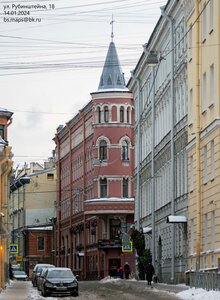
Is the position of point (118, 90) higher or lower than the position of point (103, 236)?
higher

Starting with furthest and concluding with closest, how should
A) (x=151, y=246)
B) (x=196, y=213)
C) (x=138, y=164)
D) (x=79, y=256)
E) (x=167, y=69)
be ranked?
(x=79, y=256)
(x=138, y=164)
(x=151, y=246)
(x=167, y=69)
(x=196, y=213)

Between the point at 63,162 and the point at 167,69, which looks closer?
the point at 167,69

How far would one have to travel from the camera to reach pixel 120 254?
9044 centimetres

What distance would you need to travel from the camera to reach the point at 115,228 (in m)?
91.9

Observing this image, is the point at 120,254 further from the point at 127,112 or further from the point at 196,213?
the point at 196,213

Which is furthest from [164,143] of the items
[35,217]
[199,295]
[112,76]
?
[35,217]

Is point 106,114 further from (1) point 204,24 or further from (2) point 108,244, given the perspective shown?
(1) point 204,24

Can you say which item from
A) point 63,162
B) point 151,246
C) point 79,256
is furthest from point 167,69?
point 63,162

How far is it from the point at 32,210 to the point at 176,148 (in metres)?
73.4

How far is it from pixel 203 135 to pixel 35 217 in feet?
270

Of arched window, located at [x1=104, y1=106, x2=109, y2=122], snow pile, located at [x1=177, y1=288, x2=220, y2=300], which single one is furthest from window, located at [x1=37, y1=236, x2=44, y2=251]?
snow pile, located at [x1=177, y1=288, x2=220, y2=300]

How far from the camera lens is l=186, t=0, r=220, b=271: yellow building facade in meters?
39.7

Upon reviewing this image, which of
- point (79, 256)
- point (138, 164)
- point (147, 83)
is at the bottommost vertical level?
point (79, 256)

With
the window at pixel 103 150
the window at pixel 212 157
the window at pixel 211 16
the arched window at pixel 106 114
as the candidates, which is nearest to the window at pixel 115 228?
the window at pixel 103 150
